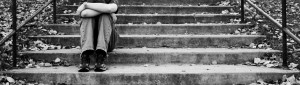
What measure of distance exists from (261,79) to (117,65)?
5.01 feet

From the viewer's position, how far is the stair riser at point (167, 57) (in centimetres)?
388

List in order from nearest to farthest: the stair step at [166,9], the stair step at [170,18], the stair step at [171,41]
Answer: the stair step at [171,41], the stair step at [170,18], the stair step at [166,9]

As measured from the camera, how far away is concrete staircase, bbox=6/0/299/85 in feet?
11.1

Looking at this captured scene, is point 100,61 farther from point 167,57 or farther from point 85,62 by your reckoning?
point 167,57

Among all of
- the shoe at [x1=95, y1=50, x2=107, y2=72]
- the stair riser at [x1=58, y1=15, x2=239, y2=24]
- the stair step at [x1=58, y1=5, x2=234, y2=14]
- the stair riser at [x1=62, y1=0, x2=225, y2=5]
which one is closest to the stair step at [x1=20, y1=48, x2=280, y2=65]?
the shoe at [x1=95, y1=50, x2=107, y2=72]

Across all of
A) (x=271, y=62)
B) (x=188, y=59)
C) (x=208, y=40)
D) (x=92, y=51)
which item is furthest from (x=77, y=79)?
(x=271, y=62)

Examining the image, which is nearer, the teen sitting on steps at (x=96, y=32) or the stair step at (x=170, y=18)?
the teen sitting on steps at (x=96, y=32)

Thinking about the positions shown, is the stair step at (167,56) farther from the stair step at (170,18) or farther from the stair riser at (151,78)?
the stair step at (170,18)

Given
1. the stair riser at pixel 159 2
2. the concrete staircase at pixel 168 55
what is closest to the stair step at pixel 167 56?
the concrete staircase at pixel 168 55

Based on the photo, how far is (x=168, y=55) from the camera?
12.8ft

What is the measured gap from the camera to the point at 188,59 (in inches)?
154

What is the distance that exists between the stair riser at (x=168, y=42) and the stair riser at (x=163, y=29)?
438 millimetres

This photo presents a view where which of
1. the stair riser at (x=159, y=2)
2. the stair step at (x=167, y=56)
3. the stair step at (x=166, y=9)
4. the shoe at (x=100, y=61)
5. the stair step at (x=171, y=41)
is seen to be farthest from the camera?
the stair riser at (x=159, y=2)

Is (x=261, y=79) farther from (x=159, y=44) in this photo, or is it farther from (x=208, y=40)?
(x=159, y=44)
